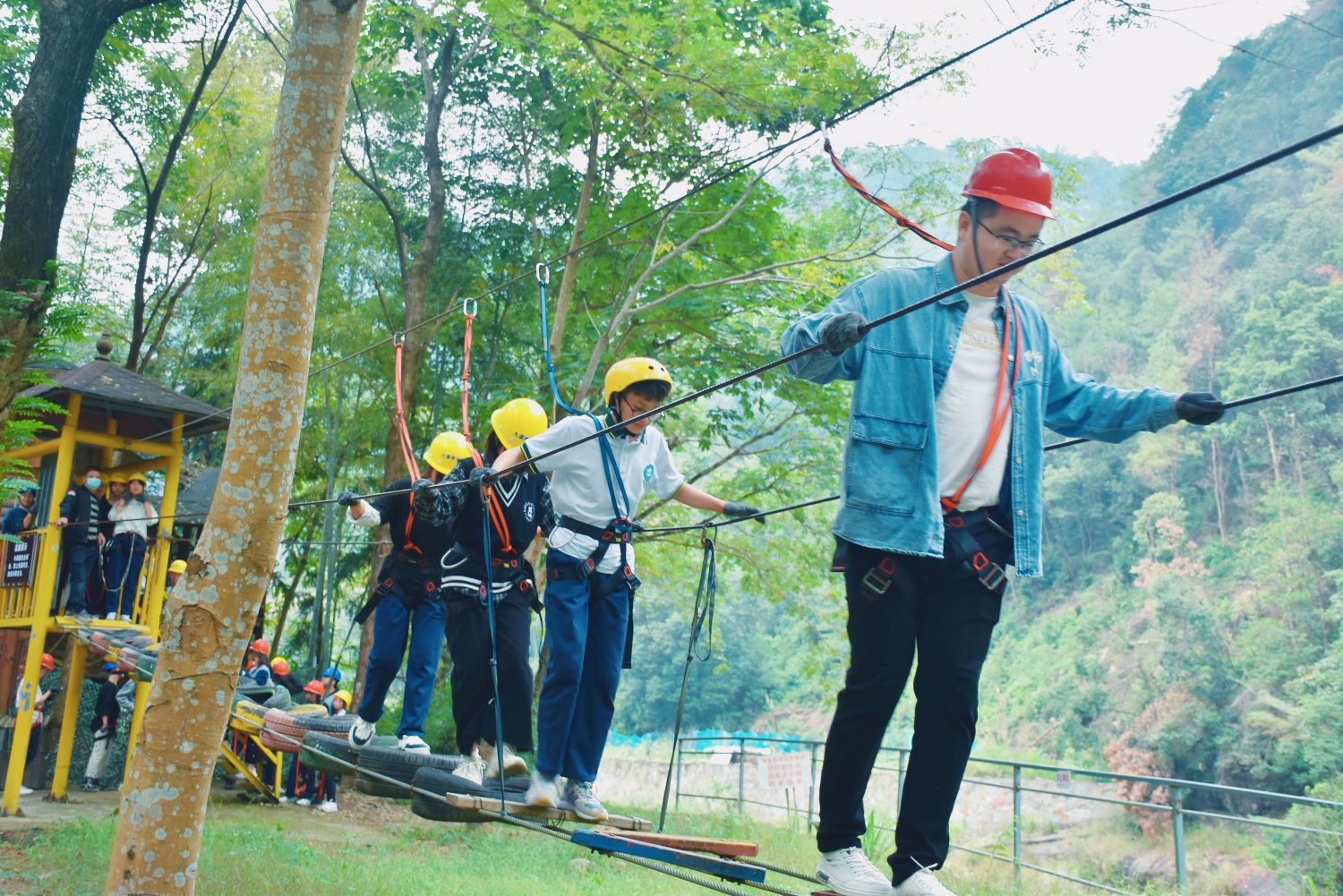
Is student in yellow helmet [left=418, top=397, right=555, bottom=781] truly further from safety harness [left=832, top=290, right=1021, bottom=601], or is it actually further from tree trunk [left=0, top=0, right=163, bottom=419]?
tree trunk [left=0, top=0, right=163, bottom=419]

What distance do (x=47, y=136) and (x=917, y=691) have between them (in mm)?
9086

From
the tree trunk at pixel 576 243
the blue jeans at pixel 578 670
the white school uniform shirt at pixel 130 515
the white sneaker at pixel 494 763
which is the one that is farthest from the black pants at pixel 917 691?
the white school uniform shirt at pixel 130 515

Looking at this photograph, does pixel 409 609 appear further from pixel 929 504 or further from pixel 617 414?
pixel 929 504

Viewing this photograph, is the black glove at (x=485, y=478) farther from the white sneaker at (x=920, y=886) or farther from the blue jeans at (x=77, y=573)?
the blue jeans at (x=77, y=573)

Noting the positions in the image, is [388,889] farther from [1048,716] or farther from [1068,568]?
[1068,568]

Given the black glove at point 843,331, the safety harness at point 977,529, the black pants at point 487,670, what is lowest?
the black pants at point 487,670

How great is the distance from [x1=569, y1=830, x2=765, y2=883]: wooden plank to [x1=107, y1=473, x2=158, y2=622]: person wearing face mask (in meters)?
9.81

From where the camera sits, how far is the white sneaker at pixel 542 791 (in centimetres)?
462

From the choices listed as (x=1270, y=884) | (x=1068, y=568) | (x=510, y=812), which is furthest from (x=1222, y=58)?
(x=510, y=812)

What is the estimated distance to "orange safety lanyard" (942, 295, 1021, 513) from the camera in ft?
10.4

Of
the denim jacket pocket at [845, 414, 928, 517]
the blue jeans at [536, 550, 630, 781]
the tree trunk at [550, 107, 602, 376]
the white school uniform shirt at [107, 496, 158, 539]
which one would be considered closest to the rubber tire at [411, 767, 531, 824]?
the blue jeans at [536, 550, 630, 781]

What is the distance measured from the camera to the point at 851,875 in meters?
3.08

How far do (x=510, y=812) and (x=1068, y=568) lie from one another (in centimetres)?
4306

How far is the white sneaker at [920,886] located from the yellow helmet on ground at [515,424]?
10.7 feet
